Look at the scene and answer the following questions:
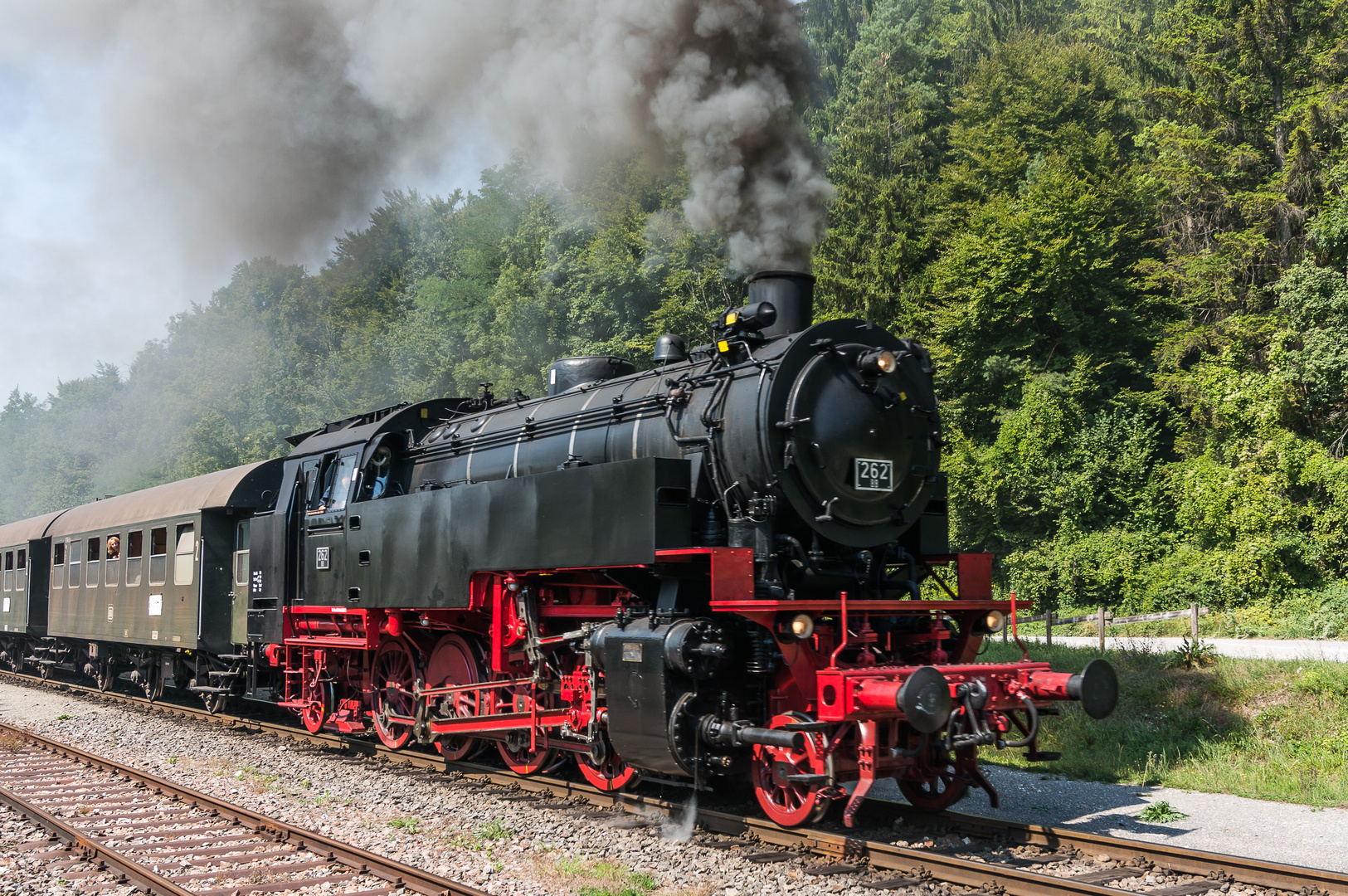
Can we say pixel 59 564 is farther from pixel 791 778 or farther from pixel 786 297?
pixel 791 778

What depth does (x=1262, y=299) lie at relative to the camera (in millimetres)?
22297

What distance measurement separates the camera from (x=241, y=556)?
1273cm

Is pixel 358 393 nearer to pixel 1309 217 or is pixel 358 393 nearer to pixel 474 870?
pixel 1309 217

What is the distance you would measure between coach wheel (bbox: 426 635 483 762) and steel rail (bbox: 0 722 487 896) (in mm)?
1869

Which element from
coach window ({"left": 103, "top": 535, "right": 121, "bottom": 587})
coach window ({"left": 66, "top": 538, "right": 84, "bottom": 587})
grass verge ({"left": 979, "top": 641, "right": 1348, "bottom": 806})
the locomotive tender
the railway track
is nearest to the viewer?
the railway track

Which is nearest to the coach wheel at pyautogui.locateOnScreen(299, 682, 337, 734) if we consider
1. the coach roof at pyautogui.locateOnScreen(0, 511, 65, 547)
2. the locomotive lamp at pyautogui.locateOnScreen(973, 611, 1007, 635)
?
the locomotive lamp at pyautogui.locateOnScreen(973, 611, 1007, 635)

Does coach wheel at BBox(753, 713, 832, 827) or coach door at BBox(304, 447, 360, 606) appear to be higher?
coach door at BBox(304, 447, 360, 606)

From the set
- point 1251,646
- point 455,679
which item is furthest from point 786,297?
point 1251,646

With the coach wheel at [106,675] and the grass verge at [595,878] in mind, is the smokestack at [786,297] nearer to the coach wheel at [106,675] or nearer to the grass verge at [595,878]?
the grass verge at [595,878]

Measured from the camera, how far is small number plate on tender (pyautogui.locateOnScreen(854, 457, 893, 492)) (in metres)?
6.82

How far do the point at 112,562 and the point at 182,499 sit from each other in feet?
9.19

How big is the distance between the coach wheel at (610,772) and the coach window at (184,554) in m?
7.71

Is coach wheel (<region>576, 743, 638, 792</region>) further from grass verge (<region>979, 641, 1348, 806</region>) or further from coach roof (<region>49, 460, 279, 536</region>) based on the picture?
coach roof (<region>49, 460, 279, 536</region>)

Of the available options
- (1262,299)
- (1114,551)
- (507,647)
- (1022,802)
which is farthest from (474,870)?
(1262,299)
